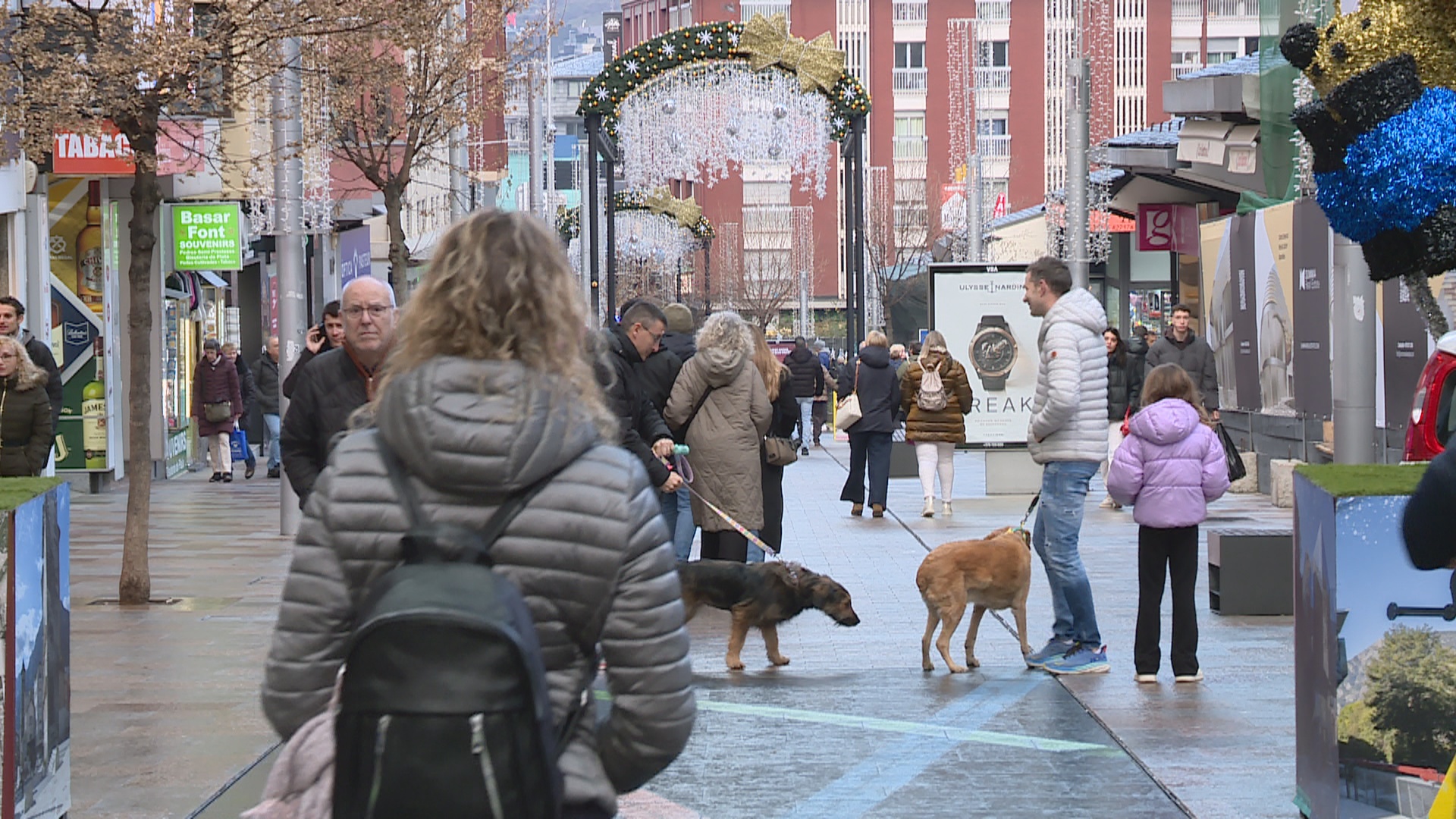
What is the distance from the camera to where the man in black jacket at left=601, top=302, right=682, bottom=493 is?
10094mm

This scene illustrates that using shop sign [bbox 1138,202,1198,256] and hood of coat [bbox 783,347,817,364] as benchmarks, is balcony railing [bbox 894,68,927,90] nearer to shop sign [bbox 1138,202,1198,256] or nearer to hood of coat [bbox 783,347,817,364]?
hood of coat [bbox 783,347,817,364]

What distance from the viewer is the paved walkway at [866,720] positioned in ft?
23.1

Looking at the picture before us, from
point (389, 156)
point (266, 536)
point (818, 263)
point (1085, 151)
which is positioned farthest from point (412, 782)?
point (818, 263)

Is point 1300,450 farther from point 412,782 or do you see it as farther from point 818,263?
point 818,263

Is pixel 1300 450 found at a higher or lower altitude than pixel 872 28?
lower

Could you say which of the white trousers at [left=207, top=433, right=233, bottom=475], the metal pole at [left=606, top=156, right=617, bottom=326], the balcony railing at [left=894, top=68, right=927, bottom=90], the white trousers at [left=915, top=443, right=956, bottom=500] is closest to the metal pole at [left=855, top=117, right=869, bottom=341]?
the metal pole at [left=606, top=156, right=617, bottom=326]

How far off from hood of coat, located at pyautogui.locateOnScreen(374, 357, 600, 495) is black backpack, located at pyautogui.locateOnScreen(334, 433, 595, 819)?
20 centimetres

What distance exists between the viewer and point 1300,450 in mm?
19000

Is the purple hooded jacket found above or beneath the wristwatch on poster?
beneath

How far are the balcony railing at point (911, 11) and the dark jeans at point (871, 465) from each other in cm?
7638

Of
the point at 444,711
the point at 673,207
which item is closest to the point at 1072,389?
the point at 444,711

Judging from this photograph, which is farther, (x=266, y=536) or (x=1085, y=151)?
(x=1085, y=151)

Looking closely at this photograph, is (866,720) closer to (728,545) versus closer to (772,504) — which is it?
(728,545)

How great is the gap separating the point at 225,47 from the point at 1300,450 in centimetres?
1137
